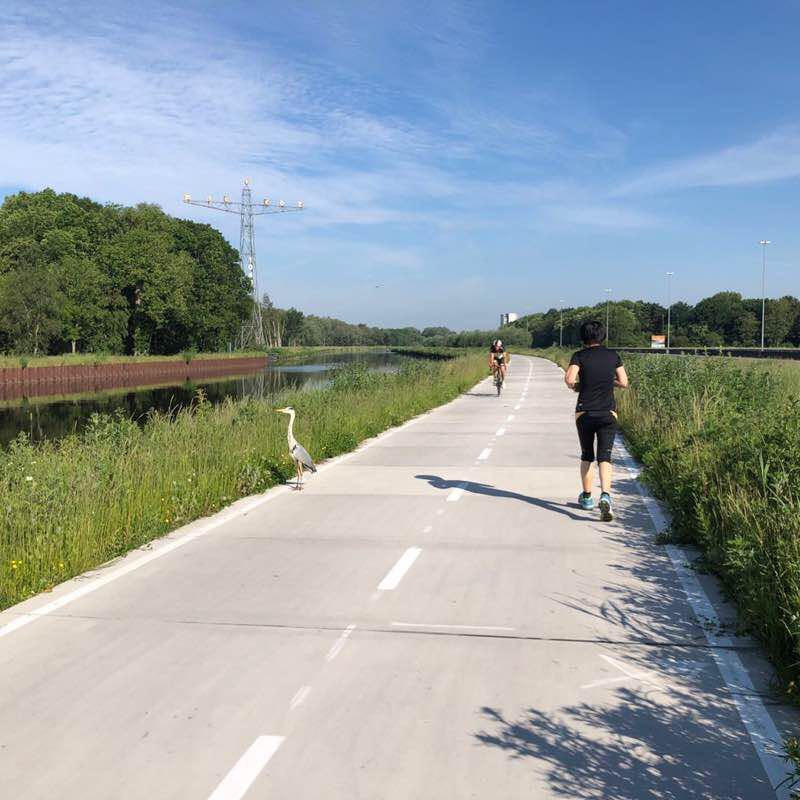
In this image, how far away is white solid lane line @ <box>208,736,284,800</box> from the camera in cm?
318

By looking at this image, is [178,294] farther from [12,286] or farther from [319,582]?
[319,582]

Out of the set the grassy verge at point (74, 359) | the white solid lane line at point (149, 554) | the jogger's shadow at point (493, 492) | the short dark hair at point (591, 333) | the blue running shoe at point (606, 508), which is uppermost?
the short dark hair at point (591, 333)

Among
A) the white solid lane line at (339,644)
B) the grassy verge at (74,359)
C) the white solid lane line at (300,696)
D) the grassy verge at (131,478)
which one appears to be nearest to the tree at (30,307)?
the grassy verge at (74,359)

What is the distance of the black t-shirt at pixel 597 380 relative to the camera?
8531 millimetres

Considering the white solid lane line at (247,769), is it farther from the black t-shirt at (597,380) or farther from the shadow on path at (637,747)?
the black t-shirt at (597,380)

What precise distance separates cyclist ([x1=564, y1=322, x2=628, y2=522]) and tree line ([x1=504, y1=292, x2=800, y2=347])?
89702 millimetres

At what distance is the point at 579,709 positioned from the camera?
3922mm

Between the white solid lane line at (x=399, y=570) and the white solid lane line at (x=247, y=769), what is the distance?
7.79 ft

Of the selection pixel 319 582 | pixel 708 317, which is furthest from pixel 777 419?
pixel 708 317

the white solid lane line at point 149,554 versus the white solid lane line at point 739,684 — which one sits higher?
the white solid lane line at point 739,684

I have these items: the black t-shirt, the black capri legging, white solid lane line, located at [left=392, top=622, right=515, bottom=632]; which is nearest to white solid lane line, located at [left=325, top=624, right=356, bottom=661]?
white solid lane line, located at [left=392, top=622, right=515, bottom=632]

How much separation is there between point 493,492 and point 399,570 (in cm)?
374

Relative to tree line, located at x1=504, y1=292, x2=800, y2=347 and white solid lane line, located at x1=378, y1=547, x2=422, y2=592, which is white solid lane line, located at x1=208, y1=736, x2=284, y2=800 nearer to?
white solid lane line, located at x1=378, y1=547, x2=422, y2=592

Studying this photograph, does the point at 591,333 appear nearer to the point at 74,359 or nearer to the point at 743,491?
the point at 743,491
